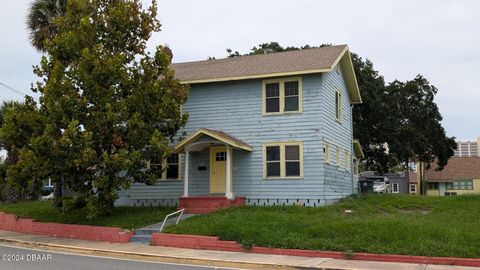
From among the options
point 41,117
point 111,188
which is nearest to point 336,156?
point 111,188

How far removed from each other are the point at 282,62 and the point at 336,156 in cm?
507

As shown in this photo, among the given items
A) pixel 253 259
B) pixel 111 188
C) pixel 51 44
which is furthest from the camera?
pixel 51 44

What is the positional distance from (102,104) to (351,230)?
31.2ft

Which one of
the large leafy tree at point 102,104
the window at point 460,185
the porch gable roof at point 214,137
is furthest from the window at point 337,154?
the window at point 460,185

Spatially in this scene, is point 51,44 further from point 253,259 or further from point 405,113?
point 405,113

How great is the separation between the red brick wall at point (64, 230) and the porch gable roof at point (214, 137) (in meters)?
5.19

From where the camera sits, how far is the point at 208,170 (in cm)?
2252

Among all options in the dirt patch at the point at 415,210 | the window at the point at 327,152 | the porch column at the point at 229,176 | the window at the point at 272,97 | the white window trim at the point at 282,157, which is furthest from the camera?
the window at the point at 272,97

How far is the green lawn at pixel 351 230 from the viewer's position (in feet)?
42.1

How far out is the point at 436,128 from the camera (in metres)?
43.5

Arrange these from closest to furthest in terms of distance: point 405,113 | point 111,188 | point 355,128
A: point 111,188 < point 355,128 < point 405,113

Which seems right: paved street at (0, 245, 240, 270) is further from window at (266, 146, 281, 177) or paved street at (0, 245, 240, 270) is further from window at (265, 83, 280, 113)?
window at (265, 83, 280, 113)

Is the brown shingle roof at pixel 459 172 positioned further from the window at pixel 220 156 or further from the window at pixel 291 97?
the window at pixel 220 156

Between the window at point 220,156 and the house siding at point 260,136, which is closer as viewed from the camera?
the house siding at point 260,136
